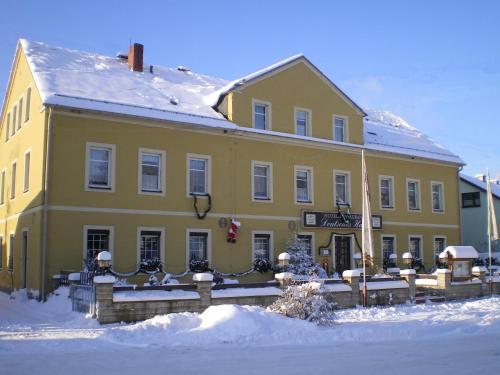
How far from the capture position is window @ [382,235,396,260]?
99.1 feet

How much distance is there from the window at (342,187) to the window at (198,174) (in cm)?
716

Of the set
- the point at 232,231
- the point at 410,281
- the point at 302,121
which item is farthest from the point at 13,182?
the point at 410,281

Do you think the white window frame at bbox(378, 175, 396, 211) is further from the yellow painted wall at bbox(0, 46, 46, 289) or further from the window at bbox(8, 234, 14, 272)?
the window at bbox(8, 234, 14, 272)

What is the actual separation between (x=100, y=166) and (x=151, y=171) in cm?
209

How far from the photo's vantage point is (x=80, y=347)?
1222 cm

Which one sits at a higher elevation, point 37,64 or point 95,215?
point 37,64

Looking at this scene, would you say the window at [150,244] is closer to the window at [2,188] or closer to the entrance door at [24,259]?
the entrance door at [24,259]

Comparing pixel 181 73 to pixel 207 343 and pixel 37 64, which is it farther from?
pixel 207 343

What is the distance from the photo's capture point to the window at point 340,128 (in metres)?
29.4

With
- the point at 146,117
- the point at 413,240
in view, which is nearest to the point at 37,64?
the point at 146,117

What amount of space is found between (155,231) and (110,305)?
7.47 meters

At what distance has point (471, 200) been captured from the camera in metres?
41.7

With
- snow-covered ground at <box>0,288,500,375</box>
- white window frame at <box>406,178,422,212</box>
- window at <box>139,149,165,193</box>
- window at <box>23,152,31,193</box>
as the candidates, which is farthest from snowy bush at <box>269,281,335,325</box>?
white window frame at <box>406,178,422,212</box>

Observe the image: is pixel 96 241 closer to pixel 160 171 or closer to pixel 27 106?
pixel 160 171
